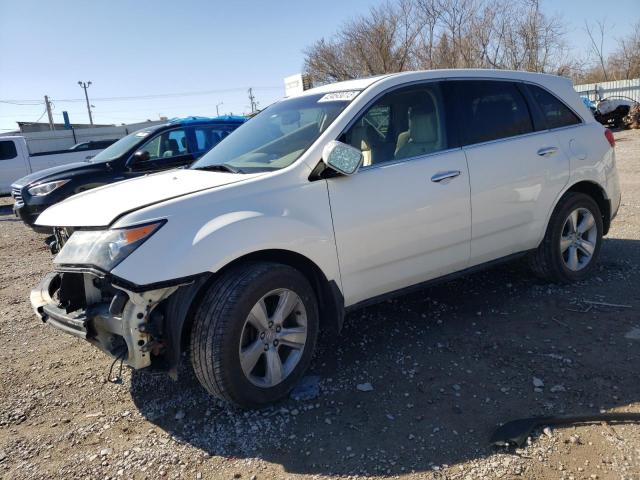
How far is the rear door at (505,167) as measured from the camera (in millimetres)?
3879

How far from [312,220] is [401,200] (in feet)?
2.25

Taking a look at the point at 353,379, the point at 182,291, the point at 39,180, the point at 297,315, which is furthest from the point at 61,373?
the point at 39,180

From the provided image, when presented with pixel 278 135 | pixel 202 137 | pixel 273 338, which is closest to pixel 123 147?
pixel 202 137

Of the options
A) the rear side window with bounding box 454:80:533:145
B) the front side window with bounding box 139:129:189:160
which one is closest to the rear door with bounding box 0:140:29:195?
the front side window with bounding box 139:129:189:160

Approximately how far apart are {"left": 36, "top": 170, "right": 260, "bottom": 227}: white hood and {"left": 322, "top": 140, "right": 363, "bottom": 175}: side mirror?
47 cm

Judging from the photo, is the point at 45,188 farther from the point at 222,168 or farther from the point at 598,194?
the point at 598,194

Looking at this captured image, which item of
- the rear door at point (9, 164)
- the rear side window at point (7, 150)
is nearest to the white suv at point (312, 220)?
the rear door at point (9, 164)

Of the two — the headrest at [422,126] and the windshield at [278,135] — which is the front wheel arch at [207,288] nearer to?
the windshield at [278,135]

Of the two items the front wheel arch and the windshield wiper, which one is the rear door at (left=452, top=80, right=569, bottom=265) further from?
the windshield wiper

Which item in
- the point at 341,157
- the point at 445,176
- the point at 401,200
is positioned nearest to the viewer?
the point at 341,157

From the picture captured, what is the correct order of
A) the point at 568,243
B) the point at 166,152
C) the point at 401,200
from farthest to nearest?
the point at 166,152
the point at 568,243
the point at 401,200

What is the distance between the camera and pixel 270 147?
3.61 metres

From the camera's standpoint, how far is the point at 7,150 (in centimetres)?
1522

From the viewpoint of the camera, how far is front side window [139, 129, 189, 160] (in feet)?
27.0
